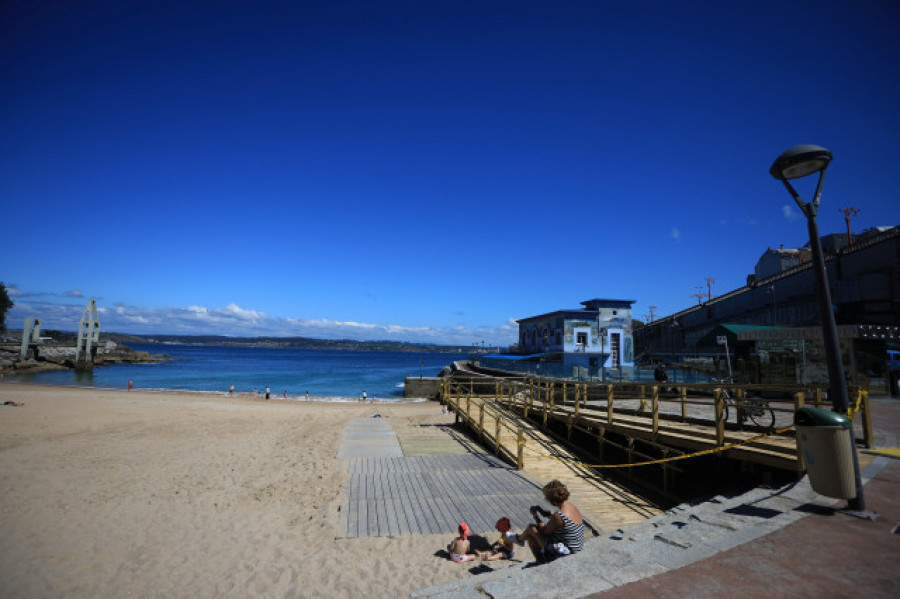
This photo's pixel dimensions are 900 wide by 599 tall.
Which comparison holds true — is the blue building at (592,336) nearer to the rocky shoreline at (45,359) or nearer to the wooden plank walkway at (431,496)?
the wooden plank walkway at (431,496)

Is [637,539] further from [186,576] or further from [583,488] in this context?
[186,576]

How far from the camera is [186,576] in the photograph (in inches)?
233

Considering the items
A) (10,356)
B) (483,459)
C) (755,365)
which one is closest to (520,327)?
(755,365)

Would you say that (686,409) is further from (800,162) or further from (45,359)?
(45,359)

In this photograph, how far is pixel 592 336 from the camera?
119 feet

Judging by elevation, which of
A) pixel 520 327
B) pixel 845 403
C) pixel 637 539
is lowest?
pixel 637 539

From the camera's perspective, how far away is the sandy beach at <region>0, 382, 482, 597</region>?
573cm

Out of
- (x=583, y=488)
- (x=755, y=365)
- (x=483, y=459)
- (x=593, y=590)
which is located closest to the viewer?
(x=593, y=590)

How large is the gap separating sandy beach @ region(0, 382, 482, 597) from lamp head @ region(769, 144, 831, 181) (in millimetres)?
6740

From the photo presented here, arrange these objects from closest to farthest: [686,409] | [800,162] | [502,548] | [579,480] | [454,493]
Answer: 1. [800,162]
2. [502,548]
3. [454,493]
4. [579,480]
5. [686,409]

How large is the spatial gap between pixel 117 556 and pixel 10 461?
8.31m

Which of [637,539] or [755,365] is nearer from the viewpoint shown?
[637,539]

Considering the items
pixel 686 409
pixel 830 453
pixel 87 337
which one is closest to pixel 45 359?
pixel 87 337

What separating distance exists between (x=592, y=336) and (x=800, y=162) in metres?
32.4
